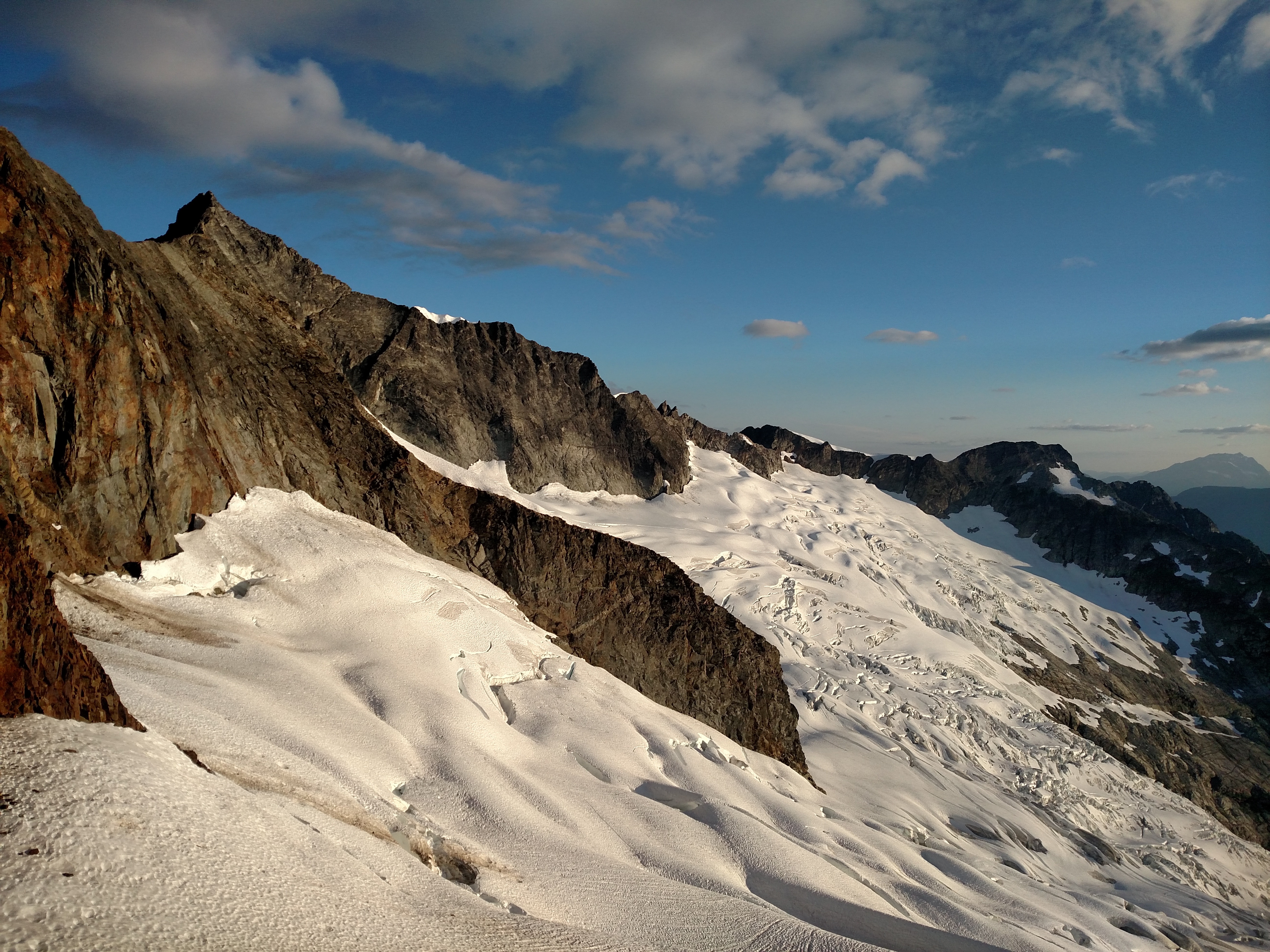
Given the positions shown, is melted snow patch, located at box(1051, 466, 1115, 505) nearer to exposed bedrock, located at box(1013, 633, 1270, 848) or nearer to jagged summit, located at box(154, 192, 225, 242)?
exposed bedrock, located at box(1013, 633, 1270, 848)

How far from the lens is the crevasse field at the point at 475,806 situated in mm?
9289

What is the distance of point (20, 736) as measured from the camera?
9555 mm

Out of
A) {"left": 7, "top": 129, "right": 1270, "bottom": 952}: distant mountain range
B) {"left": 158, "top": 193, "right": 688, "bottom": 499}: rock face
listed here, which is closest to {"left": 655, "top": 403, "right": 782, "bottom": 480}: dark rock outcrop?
{"left": 158, "top": 193, "right": 688, "bottom": 499}: rock face

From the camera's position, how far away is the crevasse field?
9.29 m

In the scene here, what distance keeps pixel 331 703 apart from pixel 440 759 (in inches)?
129

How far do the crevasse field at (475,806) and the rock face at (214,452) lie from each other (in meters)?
1.92

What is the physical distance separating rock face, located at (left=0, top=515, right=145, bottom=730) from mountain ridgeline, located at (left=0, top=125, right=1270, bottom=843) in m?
0.07

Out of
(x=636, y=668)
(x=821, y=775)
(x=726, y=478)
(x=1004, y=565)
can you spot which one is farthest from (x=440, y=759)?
(x=1004, y=565)

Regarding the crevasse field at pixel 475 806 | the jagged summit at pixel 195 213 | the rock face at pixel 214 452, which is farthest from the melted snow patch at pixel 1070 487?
the jagged summit at pixel 195 213

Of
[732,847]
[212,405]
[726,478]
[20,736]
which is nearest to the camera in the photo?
[20,736]

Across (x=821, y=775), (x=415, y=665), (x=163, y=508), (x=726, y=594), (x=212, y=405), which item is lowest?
(x=821, y=775)

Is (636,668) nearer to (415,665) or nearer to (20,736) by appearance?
(415,665)

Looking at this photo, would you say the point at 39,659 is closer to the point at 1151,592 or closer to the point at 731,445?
the point at 731,445

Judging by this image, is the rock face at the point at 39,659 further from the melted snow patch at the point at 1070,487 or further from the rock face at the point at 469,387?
the melted snow patch at the point at 1070,487
